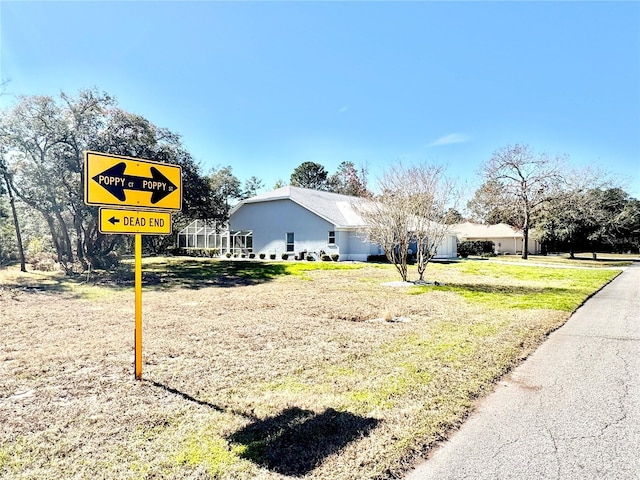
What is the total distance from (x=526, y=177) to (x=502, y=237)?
531 inches

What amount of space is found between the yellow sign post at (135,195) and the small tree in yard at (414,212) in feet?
33.5

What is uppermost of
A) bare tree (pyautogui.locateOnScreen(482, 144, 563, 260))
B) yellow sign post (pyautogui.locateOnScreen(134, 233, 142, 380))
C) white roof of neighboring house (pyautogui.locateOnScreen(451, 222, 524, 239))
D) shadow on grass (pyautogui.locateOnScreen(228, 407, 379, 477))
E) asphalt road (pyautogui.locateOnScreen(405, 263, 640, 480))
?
bare tree (pyautogui.locateOnScreen(482, 144, 563, 260))

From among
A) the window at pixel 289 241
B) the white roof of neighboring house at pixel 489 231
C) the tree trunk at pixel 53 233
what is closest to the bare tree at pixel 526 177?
the white roof of neighboring house at pixel 489 231

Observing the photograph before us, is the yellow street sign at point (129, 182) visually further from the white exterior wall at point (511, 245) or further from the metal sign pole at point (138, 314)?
the white exterior wall at point (511, 245)

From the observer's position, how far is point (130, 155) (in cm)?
1838

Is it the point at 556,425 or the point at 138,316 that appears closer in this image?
the point at 556,425

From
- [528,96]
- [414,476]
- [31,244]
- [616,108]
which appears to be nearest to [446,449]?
[414,476]

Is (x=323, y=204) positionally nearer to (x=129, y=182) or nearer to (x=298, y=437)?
(x=129, y=182)

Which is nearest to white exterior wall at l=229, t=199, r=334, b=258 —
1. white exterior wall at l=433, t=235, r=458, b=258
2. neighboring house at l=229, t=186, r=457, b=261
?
neighboring house at l=229, t=186, r=457, b=261

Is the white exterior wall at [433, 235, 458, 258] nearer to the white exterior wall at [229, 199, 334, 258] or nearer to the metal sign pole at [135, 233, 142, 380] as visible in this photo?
the white exterior wall at [229, 199, 334, 258]

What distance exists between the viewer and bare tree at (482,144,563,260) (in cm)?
3378

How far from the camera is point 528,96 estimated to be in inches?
719

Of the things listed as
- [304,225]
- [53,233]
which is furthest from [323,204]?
[53,233]

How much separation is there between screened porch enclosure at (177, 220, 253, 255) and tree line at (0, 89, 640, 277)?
1338 millimetres
